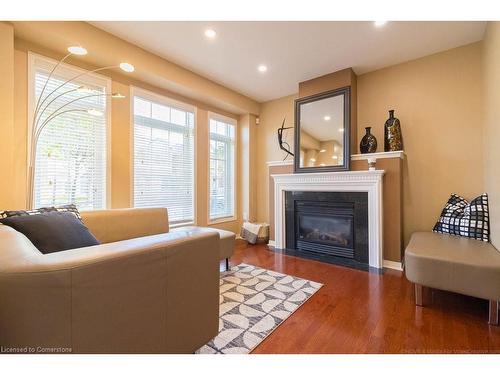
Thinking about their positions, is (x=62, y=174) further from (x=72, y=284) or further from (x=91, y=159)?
(x=72, y=284)

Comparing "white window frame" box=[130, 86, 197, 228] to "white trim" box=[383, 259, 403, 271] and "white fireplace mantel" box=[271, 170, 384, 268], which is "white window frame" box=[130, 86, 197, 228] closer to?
"white fireplace mantel" box=[271, 170, 384, 268]

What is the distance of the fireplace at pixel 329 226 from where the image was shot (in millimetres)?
3150

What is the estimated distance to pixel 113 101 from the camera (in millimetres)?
2930

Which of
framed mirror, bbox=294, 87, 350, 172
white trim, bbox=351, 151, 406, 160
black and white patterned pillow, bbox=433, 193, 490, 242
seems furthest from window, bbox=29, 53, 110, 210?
black and white patterned pillow, bbox=433, 193, 490, 242

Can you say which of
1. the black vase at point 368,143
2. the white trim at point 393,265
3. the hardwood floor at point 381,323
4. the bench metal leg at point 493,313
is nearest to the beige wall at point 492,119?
the bench metal leg at point 493,313

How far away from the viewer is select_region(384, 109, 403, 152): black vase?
3039 mm

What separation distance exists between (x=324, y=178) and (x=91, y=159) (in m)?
3.02

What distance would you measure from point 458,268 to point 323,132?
2.29 m

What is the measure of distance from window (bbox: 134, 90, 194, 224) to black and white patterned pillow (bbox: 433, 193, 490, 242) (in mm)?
3424

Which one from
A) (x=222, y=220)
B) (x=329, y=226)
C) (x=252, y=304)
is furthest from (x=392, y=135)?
(x=222, y=220)

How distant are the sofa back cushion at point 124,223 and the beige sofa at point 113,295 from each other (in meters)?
1.33

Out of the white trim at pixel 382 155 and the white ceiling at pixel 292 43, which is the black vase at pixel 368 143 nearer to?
Answer: the white trim at pixel 382 155

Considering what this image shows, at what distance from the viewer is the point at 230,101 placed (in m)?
4.07
